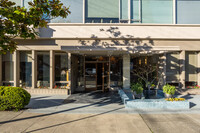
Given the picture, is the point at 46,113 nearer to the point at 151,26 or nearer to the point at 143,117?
the point at 143,117

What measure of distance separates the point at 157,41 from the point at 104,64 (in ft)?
15.7

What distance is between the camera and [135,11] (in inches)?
414

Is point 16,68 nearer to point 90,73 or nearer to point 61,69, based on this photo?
point 61,69

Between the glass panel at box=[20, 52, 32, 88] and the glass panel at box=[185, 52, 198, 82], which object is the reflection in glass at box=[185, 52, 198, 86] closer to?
the glass panel at box=[185, 52, 198, 82]

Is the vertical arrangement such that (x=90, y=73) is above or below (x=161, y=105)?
above

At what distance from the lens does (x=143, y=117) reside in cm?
573

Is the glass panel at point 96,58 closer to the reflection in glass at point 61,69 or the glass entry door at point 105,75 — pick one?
the glass entry door at point 105,75

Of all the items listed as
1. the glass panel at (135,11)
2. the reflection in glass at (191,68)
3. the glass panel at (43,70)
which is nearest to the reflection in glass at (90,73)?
the glass panel at (43,70)

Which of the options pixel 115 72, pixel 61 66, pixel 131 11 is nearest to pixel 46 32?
pixel 61 66

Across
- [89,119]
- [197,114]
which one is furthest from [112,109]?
[197,114]

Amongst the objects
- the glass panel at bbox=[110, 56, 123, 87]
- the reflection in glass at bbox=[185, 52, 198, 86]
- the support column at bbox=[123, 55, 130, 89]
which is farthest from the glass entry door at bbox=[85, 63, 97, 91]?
the reflection in glass at bbox=[185, 52, 198, 86]

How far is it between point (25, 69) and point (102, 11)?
801 centimetres

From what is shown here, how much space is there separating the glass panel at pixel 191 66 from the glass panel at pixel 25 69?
1300 cm

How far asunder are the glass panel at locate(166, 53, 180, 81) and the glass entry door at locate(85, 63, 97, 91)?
20.3 feet
